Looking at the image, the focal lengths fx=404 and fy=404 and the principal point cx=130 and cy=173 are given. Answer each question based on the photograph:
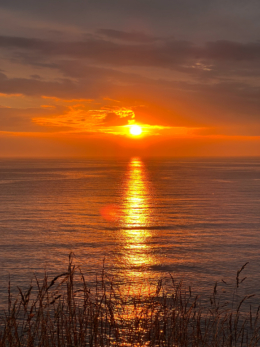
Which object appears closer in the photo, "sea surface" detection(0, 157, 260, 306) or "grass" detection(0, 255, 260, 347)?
"grass" detection(0, 255, 260, 347)

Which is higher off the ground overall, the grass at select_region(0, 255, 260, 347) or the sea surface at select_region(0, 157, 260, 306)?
the sea surface at select_region(0, 157, 260, 306)

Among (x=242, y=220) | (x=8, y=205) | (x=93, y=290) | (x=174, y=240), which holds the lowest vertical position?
(x=93, y=290)

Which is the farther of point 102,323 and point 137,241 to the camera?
point 137,241

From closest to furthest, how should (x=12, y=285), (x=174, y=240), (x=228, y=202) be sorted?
(x=12, y=285), (x=174, y=240), (x=228, y=202)

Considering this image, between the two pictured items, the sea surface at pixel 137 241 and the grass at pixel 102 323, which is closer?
the grass at pixel 102 323

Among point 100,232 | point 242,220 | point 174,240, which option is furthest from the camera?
point 242,220

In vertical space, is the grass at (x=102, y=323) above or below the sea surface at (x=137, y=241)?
below

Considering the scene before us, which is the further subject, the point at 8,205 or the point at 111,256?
the point at 8,205

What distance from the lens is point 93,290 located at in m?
26.7

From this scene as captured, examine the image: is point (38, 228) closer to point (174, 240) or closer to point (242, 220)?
point (174, 240)

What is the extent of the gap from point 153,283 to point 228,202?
51.9m

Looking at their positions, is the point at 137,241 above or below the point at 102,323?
above

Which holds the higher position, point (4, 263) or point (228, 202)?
point (228, 202)

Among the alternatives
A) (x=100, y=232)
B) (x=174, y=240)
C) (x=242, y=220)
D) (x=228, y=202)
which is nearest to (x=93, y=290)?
(x=174, y=240)
